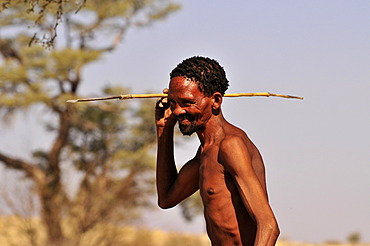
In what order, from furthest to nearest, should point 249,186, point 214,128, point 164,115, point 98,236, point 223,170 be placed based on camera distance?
point 98,236 → point 164,115 → point 214,128 → point 223,170 → point 249,186

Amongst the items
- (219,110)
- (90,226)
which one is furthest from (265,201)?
(90,226)

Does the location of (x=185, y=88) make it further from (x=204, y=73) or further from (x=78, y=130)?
(x=78, y=130)

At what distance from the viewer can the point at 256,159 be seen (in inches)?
148

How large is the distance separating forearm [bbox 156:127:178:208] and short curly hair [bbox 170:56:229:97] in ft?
1.49

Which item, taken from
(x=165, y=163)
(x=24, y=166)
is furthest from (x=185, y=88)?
(x=24, y=166)

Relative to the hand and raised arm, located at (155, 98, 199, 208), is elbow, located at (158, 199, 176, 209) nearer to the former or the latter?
raised arm, located at (155, 98, 199, 208)

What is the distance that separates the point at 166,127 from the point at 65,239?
1914cm

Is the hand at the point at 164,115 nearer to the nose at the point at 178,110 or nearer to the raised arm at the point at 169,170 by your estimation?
the raised arm at the point at 169,170

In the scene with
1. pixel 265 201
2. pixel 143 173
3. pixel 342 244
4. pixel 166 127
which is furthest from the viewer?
pixel 143 173

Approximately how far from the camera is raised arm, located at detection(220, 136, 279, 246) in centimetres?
352

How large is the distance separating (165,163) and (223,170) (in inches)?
23.8

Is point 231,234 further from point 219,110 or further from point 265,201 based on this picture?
point 219,110

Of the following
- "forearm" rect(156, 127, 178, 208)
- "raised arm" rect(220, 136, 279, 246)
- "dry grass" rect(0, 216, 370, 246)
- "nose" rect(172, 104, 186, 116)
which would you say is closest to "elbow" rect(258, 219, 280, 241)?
"raised arm" rect(220, 136, 279, 246)

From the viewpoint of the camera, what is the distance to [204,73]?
12.6 feet
